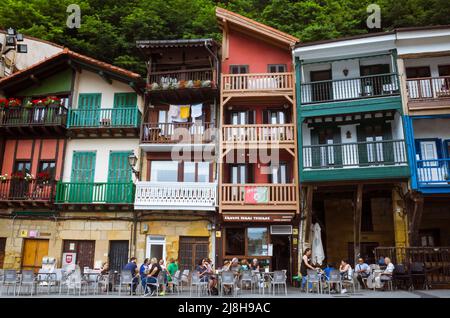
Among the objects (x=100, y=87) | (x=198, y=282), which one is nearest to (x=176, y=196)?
(x=198, y=282)

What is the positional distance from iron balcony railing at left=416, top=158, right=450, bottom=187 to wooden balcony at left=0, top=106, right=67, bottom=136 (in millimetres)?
16435

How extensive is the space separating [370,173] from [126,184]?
11.0m

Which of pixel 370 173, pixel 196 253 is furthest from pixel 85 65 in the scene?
pixel 370 173

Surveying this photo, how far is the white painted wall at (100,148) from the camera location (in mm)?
20109

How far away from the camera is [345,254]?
1989 centimetres

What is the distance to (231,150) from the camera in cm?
1912

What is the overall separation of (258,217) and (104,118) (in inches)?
360

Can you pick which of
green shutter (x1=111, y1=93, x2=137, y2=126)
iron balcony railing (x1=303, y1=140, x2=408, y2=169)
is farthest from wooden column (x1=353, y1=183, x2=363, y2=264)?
green shutter (x1=111, y1=93, x2=137, y2=126)

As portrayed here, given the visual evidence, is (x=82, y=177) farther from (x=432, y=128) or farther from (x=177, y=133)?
(x=432, y=128)

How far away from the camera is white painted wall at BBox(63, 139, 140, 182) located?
20109 mm

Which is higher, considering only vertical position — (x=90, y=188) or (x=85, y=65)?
(x=85, y=65)

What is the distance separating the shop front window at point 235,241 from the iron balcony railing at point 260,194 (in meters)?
1.61

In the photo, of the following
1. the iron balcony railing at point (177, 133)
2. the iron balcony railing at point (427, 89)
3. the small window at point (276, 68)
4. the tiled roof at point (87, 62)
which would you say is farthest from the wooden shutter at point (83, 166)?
the iron balcony railing at point (427, 89)
